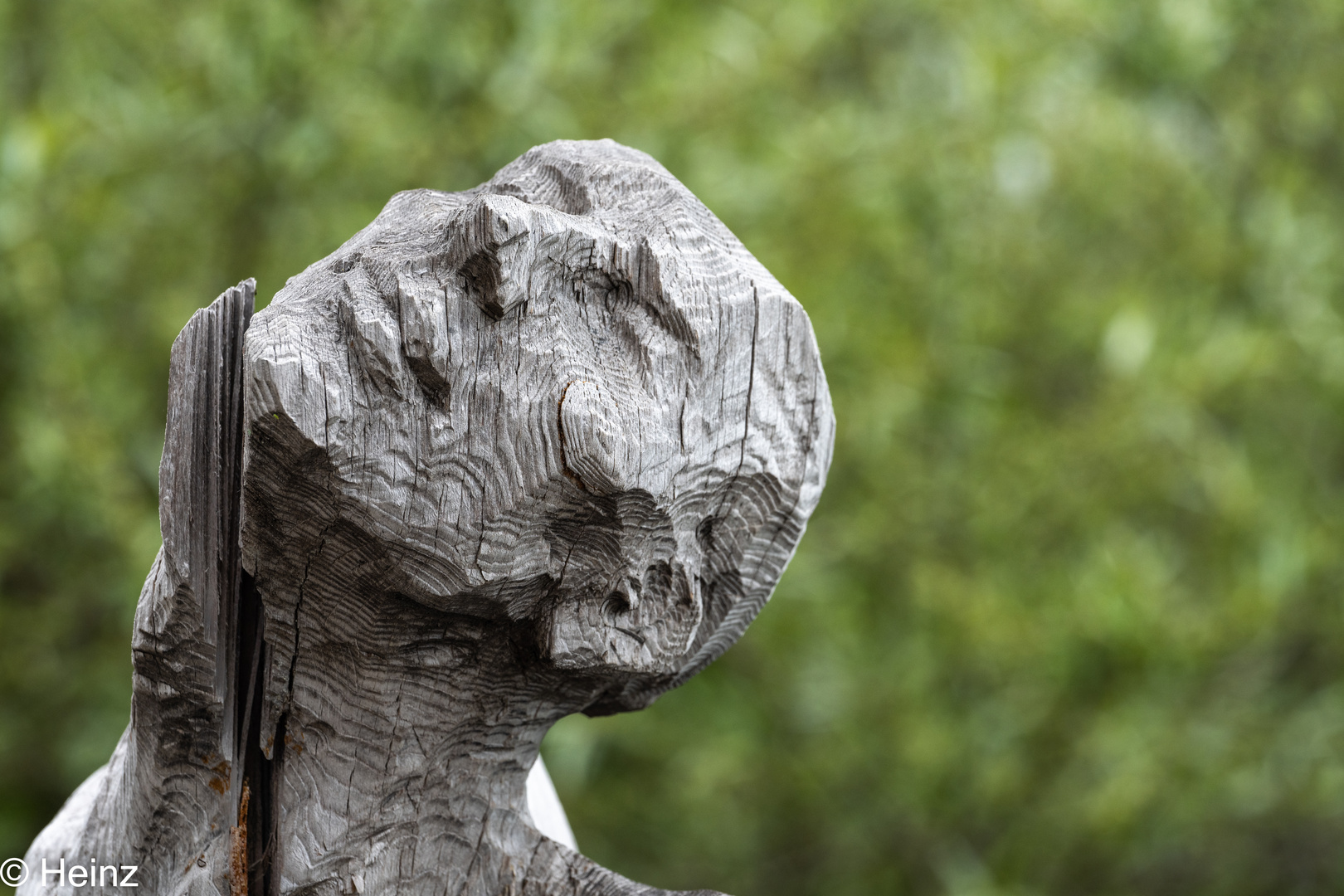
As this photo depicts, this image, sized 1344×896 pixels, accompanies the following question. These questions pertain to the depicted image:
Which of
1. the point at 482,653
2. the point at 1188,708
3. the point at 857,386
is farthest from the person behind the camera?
the point at 1188,708

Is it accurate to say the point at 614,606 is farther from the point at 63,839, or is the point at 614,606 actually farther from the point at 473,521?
the point at 63,839

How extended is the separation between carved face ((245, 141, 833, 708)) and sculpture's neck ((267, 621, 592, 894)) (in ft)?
0.21

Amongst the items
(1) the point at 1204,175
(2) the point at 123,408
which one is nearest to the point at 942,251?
(1) the point at 1204,175

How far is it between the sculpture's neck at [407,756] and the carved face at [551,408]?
2.5 inches

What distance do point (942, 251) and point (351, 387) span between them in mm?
1647

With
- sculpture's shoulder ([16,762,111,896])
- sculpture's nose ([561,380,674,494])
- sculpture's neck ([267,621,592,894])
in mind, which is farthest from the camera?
sculpture's shoulder ([16,762,111,896])

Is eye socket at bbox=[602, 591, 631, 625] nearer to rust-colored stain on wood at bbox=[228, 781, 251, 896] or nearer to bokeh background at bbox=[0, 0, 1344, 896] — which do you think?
rust-colored stain on wood at bbox=[228, 781, 251, 896]

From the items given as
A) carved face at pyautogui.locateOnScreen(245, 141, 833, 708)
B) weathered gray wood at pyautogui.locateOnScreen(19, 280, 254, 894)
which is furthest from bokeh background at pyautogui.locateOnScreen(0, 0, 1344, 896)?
carved face at pyautogui.locateOnScreen(245, 141, 833, 708)

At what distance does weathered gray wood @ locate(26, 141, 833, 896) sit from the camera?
0.78m

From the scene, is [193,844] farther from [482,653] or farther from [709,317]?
[709,317]

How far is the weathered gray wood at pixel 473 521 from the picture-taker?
0.78m

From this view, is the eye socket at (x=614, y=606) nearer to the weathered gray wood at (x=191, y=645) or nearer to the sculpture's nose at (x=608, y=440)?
the sculpture's nose at (x=608, y=440)

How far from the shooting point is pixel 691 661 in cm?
96

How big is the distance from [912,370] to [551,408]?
4.94 ft
